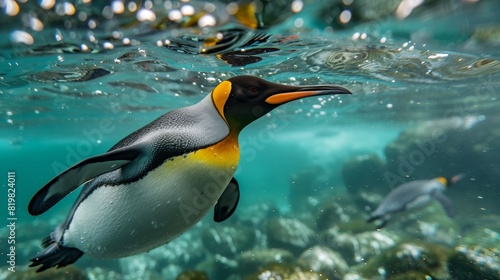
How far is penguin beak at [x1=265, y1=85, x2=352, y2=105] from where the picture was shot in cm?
169

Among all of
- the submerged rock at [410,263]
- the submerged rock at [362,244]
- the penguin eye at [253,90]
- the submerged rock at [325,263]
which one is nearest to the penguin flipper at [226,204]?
the penguin eye at [253,90]

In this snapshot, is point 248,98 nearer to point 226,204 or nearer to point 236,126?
point 236,126

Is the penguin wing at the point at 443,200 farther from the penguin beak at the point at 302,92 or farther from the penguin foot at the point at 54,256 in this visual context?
the penguin foot at the point at 54,256

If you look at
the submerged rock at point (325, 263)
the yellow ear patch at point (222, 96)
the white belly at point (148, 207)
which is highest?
the yellow ear patch at point (222, 96)

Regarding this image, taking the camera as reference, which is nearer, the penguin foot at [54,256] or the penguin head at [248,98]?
the penguin head at [248,98]

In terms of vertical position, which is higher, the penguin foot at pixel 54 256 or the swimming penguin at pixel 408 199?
the penguin foot at pixel 54 256

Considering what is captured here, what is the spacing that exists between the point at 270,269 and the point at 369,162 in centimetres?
957

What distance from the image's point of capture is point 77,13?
153 inches

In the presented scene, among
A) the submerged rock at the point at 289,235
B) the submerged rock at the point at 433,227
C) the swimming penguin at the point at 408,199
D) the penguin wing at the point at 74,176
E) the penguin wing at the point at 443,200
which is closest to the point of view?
the penguin wing at the point at 74,176

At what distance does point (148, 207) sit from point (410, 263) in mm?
4590

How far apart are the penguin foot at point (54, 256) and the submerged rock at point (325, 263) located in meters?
4.24

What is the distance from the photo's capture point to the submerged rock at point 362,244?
257 inches

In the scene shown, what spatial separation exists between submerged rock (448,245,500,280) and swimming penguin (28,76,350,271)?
13.8ft

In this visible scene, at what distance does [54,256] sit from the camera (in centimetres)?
198
